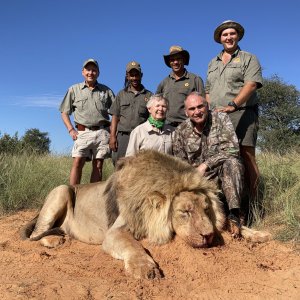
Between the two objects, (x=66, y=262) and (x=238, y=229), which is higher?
(x=238, y=229)

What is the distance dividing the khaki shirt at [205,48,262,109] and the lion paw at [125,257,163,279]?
2.74 metres

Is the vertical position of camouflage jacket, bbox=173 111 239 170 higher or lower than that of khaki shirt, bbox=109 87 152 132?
lower

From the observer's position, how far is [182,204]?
3.69 m

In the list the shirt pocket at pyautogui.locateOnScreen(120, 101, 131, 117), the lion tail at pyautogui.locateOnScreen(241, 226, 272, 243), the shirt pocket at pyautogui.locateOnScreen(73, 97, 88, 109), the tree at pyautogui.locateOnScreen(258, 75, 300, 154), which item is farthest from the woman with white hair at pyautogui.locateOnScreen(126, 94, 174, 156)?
the tree at pyautogui.locateOnScreen(258, 75, 300, 154)

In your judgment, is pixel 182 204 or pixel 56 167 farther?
pixel 56 167

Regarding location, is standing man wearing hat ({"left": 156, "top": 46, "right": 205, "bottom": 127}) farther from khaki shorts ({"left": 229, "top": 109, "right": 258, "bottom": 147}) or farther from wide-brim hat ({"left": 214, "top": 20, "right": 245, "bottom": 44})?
khaki shorts ({"left": 229, "top": 109, "right": 258, "bottom": 147})

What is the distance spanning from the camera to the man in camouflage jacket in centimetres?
450

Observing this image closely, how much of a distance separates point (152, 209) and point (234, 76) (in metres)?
2.47

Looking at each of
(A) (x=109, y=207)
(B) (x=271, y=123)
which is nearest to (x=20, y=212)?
(A) (x=109, y=207)

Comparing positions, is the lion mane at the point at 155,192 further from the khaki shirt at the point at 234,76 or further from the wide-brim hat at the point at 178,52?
the wide-brim hat at the point at 178,52

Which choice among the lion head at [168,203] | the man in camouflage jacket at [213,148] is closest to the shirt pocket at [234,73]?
the man in camouflage jacket at [213,148]

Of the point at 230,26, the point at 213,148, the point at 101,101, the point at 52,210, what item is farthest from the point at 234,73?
the point at 52,210

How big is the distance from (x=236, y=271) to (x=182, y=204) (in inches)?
28.4

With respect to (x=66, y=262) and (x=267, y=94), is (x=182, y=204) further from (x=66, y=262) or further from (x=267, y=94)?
(x=267, y=94)
